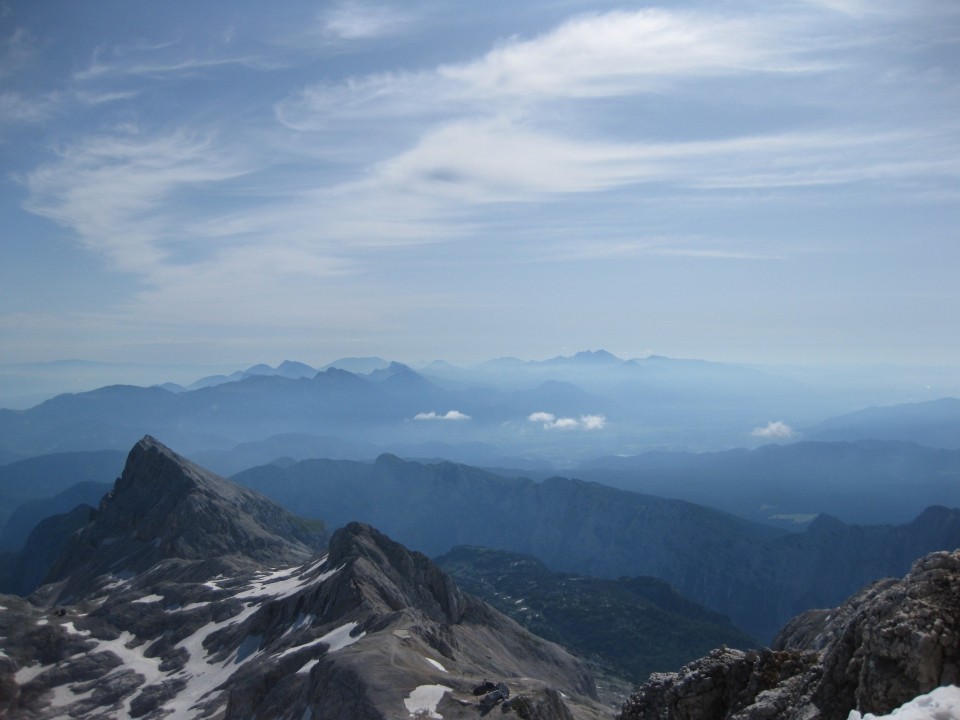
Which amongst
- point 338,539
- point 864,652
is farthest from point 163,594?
point 864,652

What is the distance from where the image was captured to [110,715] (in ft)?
393

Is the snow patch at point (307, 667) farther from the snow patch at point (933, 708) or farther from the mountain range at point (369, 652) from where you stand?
the snow patch at point (933, 708)

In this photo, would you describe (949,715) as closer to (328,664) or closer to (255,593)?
(328,664)

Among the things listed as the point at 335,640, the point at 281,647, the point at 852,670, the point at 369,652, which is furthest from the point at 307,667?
the point at 852,670

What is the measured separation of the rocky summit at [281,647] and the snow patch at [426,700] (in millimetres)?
221

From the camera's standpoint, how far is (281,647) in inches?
4599

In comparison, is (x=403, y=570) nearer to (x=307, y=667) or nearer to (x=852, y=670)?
(x=307, y=667)

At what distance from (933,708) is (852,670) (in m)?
7.73

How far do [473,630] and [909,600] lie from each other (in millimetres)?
146168

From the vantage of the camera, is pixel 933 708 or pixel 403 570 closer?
pixel 933 708

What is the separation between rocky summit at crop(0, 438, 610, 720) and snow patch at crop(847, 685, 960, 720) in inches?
2340

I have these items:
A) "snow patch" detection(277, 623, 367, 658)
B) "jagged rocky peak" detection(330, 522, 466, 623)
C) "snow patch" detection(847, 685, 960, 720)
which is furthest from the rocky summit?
"snow patch" detection(847, 685, 960, 720)

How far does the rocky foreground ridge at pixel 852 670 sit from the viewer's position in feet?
76.7

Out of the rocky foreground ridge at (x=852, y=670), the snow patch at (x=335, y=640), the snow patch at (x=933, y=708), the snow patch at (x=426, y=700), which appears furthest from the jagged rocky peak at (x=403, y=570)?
the snow patch at (x=933, y=708)
